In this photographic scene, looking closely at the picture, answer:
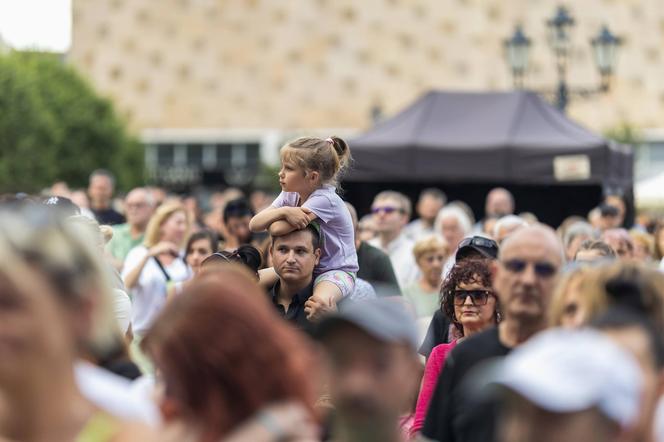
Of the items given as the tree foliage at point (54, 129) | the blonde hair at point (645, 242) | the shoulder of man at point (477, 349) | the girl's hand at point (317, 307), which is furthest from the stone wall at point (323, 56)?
the shoulder of man at point (477, 349)

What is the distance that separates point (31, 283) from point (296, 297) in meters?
4.36

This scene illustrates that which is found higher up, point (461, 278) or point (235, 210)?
point (461, 278)

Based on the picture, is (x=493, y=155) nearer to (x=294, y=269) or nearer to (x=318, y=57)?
(x=294, y=269)

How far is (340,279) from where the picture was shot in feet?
26.6

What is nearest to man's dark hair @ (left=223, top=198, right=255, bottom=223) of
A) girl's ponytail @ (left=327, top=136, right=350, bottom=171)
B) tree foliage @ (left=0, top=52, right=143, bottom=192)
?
girl's ponytail @ (left=327, top=136, right=350, bottom=171)

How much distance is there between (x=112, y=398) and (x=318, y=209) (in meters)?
4.13

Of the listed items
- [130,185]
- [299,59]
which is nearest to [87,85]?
[130,185]

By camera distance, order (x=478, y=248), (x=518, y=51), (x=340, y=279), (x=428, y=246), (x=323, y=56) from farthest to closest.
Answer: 1. (x=323, y=56)
2. (x=518, y=51)
3. (x=428, y=246)
4. (x=478, y=248)
5. (x=340, y=279)

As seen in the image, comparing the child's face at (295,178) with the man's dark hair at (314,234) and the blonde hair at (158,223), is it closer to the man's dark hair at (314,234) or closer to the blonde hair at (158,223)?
the man's dark hair at (314,234)

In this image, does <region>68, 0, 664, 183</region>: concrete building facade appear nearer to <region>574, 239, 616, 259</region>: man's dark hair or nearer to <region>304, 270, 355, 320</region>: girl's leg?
<region>574, 239, 616, 259</region>: man's dark hair

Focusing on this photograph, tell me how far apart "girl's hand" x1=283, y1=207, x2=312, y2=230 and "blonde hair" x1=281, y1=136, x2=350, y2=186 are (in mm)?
285

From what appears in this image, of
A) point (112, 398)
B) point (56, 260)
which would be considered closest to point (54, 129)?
point (112, 398)

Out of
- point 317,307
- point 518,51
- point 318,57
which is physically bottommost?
point 318,57

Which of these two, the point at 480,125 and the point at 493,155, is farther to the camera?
the point at 480,125
